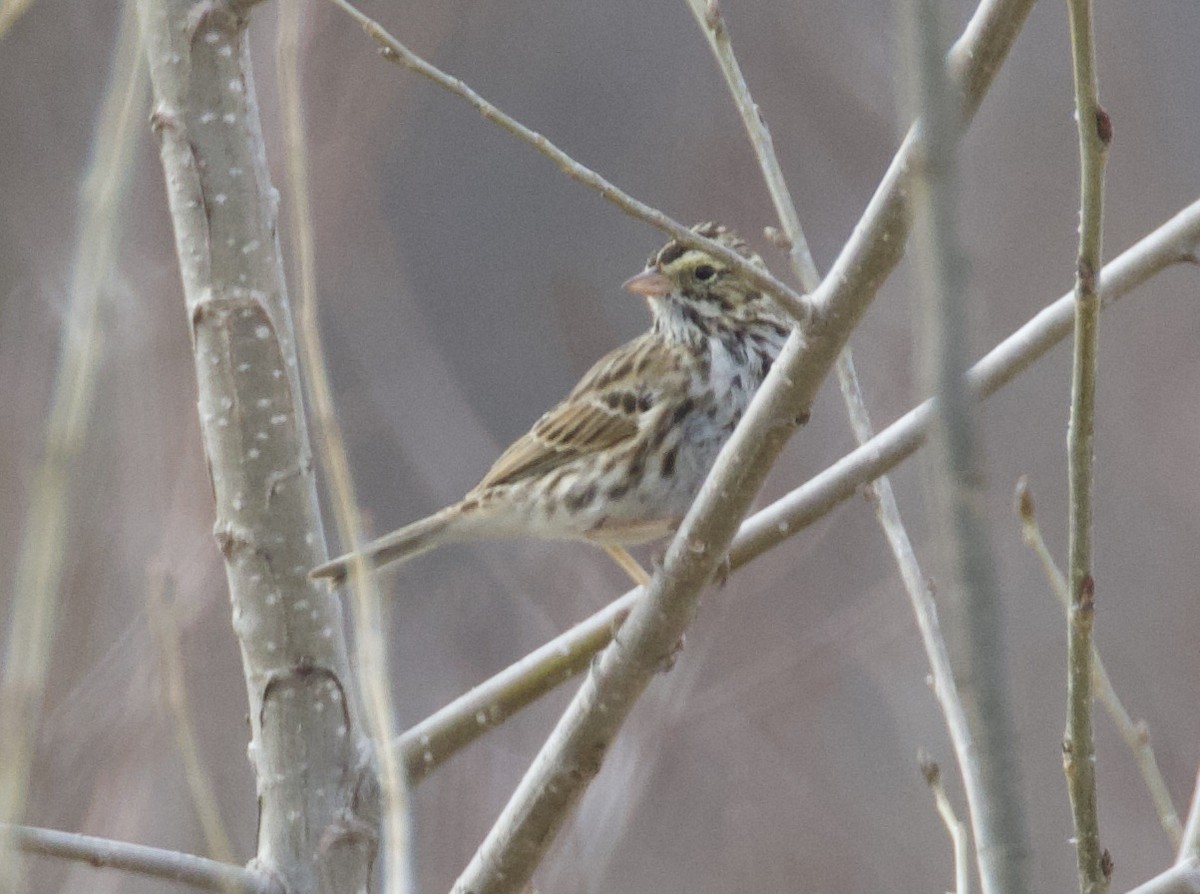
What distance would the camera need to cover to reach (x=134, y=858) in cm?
240

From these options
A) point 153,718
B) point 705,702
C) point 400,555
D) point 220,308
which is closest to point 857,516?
point 705,702

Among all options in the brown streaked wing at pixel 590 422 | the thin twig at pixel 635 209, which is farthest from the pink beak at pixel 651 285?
the thin twig at pixel 635 209

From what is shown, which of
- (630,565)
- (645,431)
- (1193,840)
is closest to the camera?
(1193,840)

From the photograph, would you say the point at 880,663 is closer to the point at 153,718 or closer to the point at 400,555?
the point at 400,555

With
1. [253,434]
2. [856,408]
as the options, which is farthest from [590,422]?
[253,434]

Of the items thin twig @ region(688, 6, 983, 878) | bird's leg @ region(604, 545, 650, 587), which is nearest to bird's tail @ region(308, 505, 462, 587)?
bird's leg @ region(604, 545, 650, 587)

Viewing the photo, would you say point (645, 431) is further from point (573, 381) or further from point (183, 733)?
point (573, 381)

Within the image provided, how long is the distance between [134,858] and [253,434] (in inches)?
28.7

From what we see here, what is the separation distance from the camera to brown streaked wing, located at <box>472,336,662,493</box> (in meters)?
4.13

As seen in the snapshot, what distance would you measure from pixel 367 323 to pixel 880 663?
236cm

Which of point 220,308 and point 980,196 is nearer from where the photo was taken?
point 220,308

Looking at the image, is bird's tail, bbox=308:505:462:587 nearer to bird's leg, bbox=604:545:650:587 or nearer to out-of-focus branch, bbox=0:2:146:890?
bird's leg, bbox=604:545:650:587

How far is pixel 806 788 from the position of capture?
6.46m

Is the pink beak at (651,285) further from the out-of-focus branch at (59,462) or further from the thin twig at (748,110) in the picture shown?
the out-of-focus branch at (59,462)
